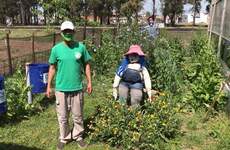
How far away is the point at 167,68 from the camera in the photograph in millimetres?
8688

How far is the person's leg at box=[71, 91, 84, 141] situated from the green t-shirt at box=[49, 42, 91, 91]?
0.13 metres

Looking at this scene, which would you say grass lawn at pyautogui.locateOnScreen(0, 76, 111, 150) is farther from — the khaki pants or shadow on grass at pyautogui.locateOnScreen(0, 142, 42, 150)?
the khaki pants

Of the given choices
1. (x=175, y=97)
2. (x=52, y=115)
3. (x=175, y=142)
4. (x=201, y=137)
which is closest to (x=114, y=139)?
(x=175, y=142)

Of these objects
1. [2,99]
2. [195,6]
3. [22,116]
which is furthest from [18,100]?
[195,6]

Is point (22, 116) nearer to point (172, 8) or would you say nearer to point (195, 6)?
point (172, 8)

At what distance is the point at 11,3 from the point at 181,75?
81435 millimetres

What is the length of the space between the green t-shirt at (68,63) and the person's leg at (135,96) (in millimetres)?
1084

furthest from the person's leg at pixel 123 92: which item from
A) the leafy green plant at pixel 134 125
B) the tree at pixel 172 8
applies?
the tree at pixel 172 8

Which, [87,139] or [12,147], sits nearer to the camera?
[12,147]

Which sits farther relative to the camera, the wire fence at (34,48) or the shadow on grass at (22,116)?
the wire fence at (34,48)

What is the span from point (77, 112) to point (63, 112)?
20cm

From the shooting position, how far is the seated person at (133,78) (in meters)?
6.75

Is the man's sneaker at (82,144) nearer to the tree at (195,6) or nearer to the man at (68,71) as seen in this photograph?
the man at (68,71)

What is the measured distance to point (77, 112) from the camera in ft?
19.9
